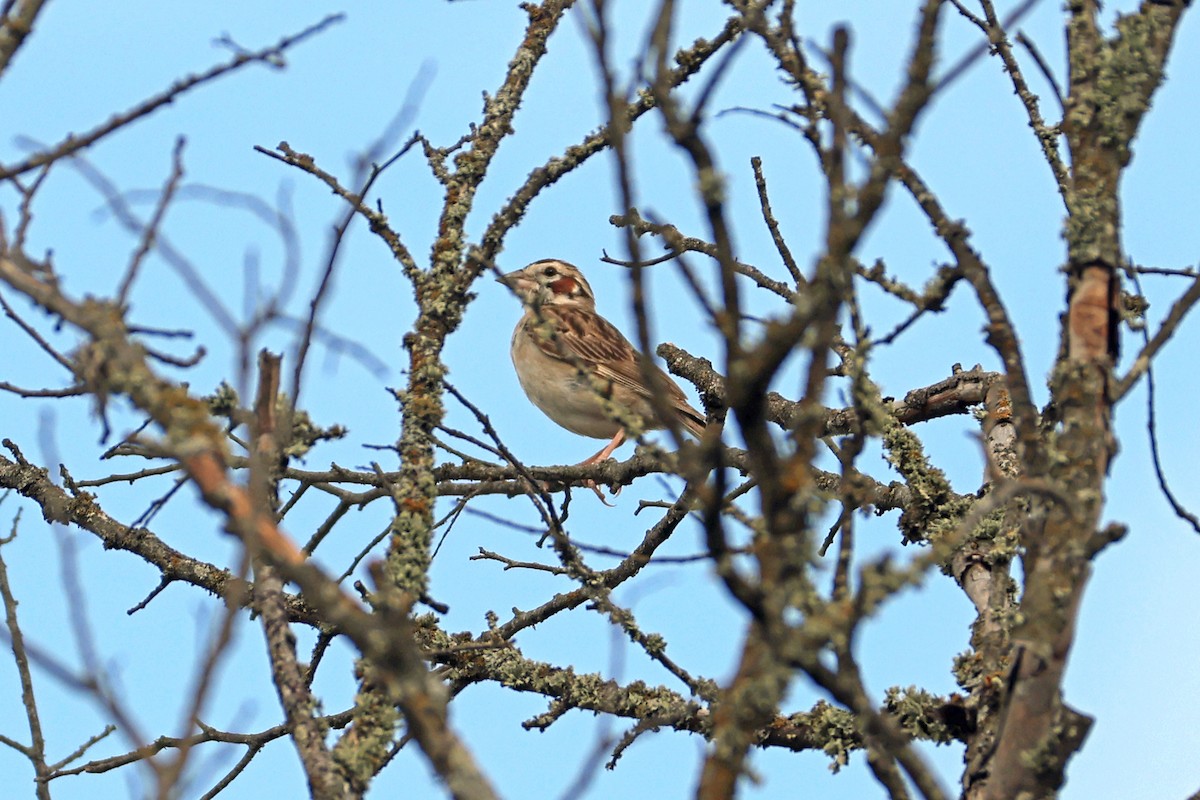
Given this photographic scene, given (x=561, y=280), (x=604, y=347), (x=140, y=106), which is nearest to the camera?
(x=140, y=106)

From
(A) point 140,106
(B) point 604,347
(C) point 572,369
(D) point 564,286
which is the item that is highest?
(D) point 564,286

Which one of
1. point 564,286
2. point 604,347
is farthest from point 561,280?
point 604,347

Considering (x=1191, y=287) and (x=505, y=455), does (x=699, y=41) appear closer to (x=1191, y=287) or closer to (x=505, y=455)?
(x=505, y=455)

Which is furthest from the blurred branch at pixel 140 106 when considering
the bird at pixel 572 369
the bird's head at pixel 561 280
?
the bird's head at pixel 561 280

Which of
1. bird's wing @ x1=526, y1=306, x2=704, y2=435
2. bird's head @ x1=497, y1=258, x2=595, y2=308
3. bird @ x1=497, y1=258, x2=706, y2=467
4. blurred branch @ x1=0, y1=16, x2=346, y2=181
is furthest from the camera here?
bird's head @ x1=497, y1=258, x2=595, y2=308

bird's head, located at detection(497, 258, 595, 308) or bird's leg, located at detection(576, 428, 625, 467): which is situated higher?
bird's head, located at detection(497, 258, 595, 308)

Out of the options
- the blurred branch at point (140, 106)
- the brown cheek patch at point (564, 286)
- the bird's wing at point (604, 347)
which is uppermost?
the brown cheek patch at point (564, 286)

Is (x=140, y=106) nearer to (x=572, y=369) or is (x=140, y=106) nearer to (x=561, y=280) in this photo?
(x=572, y=369)

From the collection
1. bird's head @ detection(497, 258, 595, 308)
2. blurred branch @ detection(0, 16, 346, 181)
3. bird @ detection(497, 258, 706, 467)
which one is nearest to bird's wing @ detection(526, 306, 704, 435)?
bird @ detection(497, 258, 706, 467)

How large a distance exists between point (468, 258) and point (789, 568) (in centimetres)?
202

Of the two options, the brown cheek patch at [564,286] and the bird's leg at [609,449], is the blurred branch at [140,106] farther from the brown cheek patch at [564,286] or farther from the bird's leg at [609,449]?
the brown cheek patch at [564,286]

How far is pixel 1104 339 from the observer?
3227mm

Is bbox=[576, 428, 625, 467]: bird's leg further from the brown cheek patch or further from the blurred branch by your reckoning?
the blurred branch

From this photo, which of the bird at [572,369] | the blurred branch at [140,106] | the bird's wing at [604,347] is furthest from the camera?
the bird's wing at [604,347]
